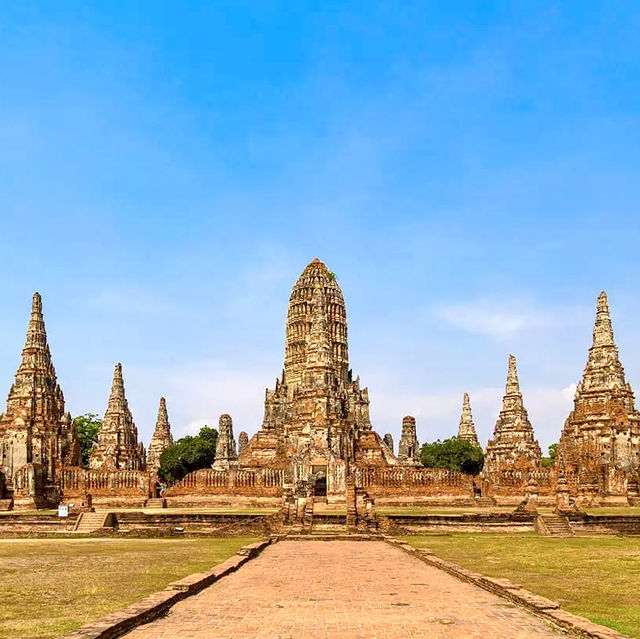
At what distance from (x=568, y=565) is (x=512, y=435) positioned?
41262mm

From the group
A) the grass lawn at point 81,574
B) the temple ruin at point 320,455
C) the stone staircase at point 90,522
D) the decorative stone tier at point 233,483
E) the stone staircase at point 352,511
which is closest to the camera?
the grass lawn at point 81,574

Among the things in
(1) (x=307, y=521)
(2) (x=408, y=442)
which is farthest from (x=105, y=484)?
(2) (x=408, y=442)

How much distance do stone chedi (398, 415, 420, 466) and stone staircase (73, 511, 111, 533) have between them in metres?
35.7

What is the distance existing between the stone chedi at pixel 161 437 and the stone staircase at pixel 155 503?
1203 inches

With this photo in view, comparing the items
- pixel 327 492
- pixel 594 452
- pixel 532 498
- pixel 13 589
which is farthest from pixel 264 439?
pixel 13 589

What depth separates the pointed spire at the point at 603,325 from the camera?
54156 millimetres

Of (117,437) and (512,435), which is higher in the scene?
(117,437)

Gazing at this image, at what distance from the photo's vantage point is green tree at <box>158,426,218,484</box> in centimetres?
7956

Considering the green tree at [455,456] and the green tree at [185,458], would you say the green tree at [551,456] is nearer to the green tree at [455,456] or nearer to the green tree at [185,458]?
the green tree at [455,456]

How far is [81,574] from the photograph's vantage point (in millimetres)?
17609

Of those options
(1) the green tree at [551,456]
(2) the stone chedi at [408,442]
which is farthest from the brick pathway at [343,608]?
(1) the green tree at [551,456]

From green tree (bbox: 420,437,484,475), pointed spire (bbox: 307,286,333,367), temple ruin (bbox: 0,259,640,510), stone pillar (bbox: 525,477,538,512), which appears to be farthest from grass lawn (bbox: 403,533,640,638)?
green tree (bbox: 420,437,484,475)

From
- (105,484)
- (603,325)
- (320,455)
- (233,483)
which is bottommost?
Answer: (233,483)

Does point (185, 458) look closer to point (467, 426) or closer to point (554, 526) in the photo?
point (467, 426)
